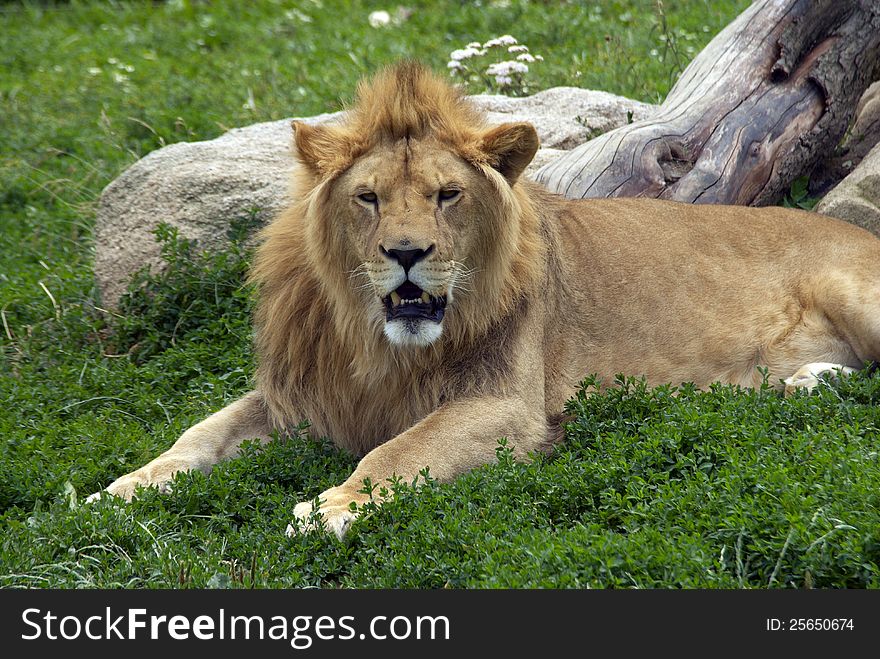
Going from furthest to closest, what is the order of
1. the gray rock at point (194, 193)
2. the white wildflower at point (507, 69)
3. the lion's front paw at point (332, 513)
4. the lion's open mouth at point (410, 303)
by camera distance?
1. the white wildflower at point (507, 69)
2. the gray rock at point (194, 193)
3. the lion's open mouth at point (410, 303)
4. the lion's front paw at point (332, 513)

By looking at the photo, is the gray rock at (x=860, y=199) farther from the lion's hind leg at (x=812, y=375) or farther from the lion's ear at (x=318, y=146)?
the lion's ear at (x=318, y=146)

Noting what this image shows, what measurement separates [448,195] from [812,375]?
2011 millimetres

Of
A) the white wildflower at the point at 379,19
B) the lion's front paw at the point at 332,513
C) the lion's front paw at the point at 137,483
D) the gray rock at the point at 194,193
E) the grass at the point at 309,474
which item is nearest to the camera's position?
the grass at the point at 309,474

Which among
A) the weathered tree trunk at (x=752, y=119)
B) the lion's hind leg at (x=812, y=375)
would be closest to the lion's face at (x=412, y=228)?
the lion's hind leg at (x=812, y=375)

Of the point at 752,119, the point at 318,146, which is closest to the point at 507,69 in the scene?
the point at 752,119

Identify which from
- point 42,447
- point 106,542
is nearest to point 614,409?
point 106,542

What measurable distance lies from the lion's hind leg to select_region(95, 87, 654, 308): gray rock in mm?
2475

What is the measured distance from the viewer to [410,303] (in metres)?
4.58

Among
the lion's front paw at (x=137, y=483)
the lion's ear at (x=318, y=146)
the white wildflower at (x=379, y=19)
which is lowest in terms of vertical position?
the lion's front paw at (x=137, y=483)

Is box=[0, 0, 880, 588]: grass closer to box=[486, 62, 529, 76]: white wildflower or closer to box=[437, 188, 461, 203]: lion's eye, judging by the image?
box=[486, 62, 529, 76]: white wildflower

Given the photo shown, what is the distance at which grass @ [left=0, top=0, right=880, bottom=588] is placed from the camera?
374 centimetres

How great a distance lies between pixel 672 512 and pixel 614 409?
44.6 inches

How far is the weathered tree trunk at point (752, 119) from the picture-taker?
260 inches

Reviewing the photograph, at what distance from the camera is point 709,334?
5.71 meters
